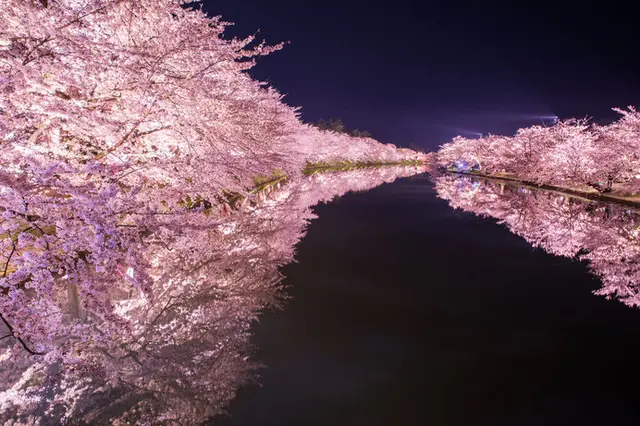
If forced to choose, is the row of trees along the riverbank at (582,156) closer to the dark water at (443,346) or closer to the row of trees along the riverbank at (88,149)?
the dark water at (443,346)

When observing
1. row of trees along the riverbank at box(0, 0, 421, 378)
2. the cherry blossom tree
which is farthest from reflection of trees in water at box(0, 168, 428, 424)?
row of trees along the riverbank at box(0, 0, 421, 378)

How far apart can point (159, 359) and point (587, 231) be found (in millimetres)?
15366

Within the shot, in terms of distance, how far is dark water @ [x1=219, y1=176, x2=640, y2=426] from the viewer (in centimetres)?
434

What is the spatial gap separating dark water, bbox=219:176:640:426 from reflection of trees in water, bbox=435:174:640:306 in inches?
24.6

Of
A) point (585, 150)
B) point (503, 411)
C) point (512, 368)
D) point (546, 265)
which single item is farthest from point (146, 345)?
point (585, 150)

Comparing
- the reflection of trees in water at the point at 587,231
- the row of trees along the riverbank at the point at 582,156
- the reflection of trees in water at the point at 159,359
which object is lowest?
the reflection of trees in water at the point at 159,359

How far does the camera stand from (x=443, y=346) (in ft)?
18.9

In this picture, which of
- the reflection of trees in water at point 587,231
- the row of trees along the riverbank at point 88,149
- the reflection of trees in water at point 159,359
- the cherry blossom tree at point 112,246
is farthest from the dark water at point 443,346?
the row of trees along the riverbank at point 88,149

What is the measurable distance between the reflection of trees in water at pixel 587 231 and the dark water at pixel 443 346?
2.05 feet

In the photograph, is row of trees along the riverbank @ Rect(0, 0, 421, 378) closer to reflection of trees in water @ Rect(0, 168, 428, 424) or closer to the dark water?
reflection of trees in water @ Rect(0, 168, 428, 424)

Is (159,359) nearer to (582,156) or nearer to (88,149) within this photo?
(88,149)

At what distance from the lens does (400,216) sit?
18.5 metres

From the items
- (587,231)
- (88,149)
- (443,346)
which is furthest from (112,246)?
(587,231)

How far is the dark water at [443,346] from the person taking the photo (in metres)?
4.34
